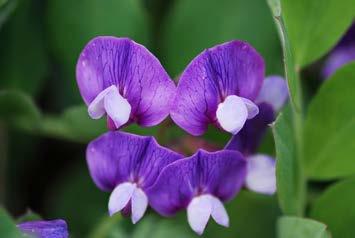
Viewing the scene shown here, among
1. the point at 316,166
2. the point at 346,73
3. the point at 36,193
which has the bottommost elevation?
the point at 36,193

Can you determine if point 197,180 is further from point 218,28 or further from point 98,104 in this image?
point 218,28

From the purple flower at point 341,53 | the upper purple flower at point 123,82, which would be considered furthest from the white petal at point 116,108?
the purple flower at point 341,53

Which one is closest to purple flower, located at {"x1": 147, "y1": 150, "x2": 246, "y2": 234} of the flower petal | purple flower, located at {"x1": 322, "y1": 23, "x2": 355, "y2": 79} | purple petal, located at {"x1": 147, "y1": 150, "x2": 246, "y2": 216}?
purple petal, located at {"x1": 147, "y1": 150, "x2": 246, "y2": 216}

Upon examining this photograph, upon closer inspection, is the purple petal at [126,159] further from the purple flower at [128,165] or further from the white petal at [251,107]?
the white petal at [251,107]

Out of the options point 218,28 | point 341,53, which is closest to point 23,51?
point 218,28

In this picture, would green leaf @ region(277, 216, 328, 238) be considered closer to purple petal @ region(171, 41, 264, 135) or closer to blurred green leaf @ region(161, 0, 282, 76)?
purple petal @ region(171, 41, 264, 135)

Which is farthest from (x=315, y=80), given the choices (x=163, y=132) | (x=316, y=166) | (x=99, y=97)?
(x=99, y=97)

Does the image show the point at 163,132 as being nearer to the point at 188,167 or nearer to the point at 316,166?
the point at 188,167
